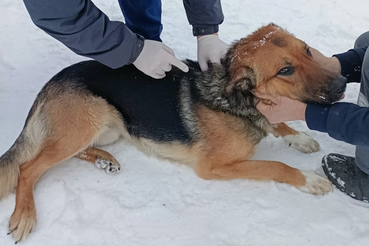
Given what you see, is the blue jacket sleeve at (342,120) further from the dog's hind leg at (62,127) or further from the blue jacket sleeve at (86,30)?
the dog's hind leg at (62,127)

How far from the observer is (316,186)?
10.8 ft

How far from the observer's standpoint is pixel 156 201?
10.9 ft

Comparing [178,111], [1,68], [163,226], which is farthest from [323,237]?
[1,68]

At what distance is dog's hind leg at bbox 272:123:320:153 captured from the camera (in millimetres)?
3621

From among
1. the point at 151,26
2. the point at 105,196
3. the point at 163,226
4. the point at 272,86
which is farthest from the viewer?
the point at 151,26

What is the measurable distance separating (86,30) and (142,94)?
80cm

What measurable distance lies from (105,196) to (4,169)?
874 mm

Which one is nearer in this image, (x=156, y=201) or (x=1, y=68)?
(x=156, y=201)

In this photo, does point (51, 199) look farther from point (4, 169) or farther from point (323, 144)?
point (323, 144)

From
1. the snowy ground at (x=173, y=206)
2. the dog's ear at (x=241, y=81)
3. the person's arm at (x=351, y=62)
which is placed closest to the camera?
the dog's ear at (x=241, y=81)

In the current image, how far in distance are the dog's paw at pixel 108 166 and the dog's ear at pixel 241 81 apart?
4.13 ft

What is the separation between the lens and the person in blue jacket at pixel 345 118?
2768mm

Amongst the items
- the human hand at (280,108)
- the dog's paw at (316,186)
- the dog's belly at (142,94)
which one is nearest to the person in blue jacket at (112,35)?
the dog's belly at (142,94)

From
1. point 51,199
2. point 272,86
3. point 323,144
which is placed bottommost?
point 51,199
